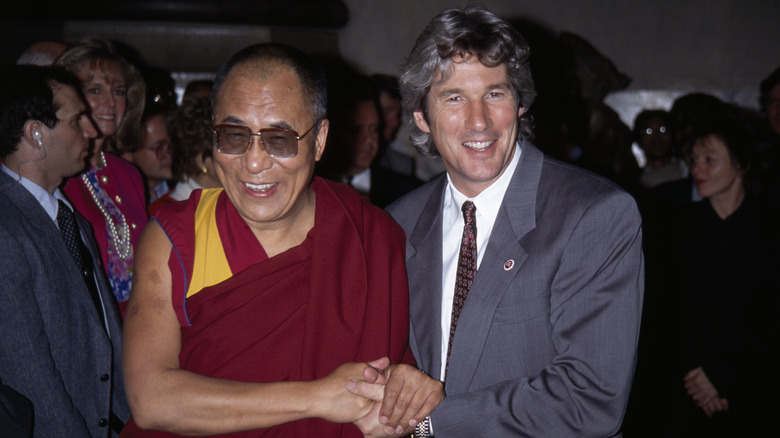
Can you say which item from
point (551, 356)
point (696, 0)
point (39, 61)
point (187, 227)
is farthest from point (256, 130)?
point (696, 0)

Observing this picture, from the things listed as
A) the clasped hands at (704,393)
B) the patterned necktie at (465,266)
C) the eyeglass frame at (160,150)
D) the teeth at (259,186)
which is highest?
the teeth at (259,186)

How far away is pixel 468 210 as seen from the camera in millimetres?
2016

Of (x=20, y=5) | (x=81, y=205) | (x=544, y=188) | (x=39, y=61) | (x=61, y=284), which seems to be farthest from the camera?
(x=20, y=5)

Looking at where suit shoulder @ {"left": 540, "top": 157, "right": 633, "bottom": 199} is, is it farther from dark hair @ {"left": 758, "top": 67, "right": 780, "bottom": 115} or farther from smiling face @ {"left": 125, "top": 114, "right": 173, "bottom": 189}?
dark hair @ {"left": 758, "top": 67, "right": 780, "bottom": 115}

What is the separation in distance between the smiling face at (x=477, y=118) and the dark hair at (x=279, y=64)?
41 cm

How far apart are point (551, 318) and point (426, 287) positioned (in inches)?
16.7

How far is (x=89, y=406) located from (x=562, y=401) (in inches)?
68.0

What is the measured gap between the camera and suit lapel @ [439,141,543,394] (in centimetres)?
180

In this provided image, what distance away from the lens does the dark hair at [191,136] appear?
3373mm

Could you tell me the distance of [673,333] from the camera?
3.64 m

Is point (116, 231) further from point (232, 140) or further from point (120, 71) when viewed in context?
point (232, 140)

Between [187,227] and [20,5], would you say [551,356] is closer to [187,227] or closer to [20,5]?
[187,227]

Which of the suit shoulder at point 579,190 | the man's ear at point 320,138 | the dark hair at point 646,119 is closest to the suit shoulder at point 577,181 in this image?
the suit shoulder at point 579,190

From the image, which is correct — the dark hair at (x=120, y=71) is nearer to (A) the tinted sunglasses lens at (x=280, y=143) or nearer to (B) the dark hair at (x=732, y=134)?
(A) the tinted sunglasses lens at (x=280, y=143)
